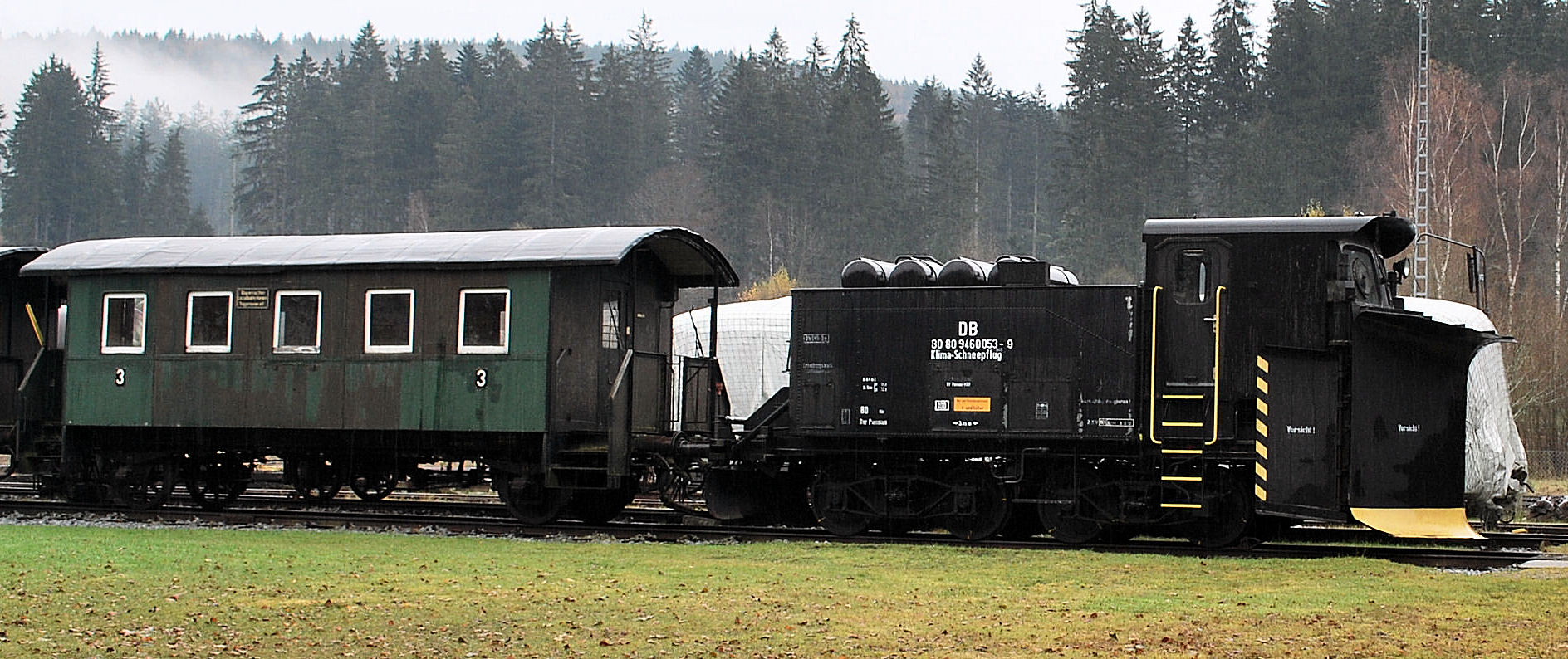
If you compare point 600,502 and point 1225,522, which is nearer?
point 1225,522

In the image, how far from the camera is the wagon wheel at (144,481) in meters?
20.4

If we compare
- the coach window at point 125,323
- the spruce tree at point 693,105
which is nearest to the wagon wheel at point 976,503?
the coach window at point 125,323

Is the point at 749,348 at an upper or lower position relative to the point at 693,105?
lower

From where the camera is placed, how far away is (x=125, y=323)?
66.1 ft

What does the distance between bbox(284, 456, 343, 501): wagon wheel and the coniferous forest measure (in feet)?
97.9

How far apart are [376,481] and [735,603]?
9866mm

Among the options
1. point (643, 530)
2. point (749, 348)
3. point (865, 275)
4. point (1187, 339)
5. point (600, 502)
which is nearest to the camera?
point (1187, 339)

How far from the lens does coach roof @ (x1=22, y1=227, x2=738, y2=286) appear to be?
18.5 metres

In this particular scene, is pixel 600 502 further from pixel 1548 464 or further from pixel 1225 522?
pixel 1548 464

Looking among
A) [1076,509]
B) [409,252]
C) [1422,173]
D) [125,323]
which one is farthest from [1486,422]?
[1422,173]

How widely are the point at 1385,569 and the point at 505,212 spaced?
61160mm

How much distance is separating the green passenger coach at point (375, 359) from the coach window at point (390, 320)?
0.8 inches

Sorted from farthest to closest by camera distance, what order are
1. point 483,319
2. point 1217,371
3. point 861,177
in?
point 861,177
point 483,319
point 1217,371

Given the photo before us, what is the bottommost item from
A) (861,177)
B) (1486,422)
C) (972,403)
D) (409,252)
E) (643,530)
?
(643,530)
